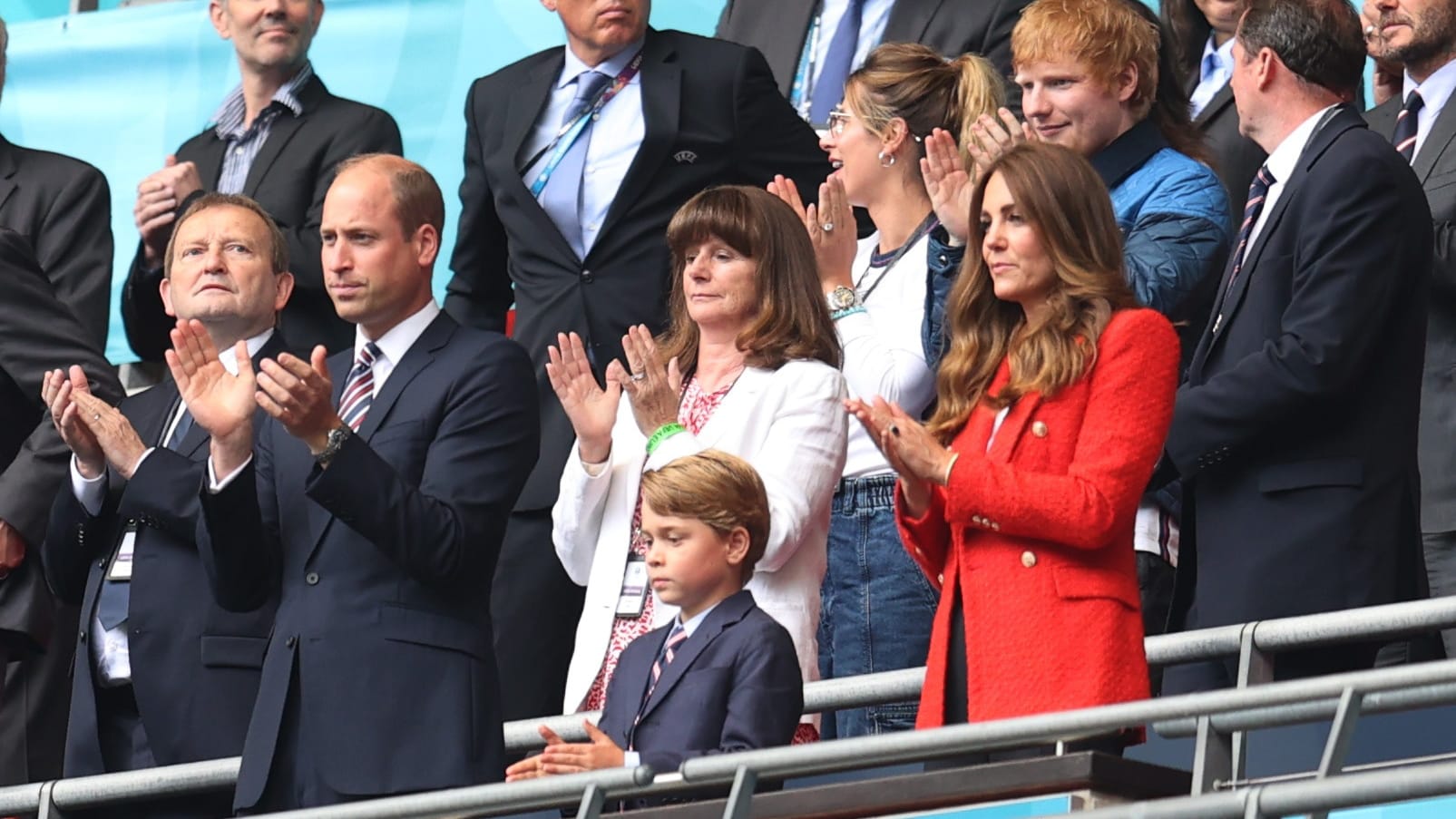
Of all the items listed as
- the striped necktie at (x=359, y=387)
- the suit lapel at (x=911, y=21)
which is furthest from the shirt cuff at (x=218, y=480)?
the suit lapel at (x=911, y=21)

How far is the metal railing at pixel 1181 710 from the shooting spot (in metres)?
3.99

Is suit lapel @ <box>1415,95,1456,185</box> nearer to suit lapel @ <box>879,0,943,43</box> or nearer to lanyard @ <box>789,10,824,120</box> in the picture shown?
suit lapel @ <box>879,0,943,43</box>

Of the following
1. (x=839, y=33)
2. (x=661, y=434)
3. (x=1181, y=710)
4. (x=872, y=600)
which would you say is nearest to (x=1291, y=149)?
(x=872, y=600)

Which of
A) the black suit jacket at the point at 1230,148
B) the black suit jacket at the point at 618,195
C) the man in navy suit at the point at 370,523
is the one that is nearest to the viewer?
the man in navy suit at the point at 370,523

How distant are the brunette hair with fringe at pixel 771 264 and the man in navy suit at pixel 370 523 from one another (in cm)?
48

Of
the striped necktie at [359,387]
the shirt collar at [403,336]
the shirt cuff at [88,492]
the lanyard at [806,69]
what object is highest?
the lanyard at [806,69]

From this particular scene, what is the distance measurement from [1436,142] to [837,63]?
182 cm

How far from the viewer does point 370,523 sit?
17.0 feet

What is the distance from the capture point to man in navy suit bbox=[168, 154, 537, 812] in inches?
A: 205

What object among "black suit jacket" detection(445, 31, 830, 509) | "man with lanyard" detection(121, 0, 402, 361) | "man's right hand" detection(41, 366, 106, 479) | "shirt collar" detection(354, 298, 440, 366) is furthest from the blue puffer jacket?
"man's right hand" detection(41, 366, 106, 479)

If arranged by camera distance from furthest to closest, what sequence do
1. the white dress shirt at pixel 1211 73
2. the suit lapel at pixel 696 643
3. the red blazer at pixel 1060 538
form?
the white dress shirt at pixel 1211 73 < the suit lapel at pixel 696 643 < the red blazer at pixel 1060 538

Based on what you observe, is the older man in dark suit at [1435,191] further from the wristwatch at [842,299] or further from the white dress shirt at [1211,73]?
the wristwatch at [842,299]

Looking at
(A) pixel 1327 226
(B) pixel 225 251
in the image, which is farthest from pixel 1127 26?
(B) pixel 225 251

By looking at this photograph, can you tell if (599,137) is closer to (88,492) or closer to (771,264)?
(771,264)
